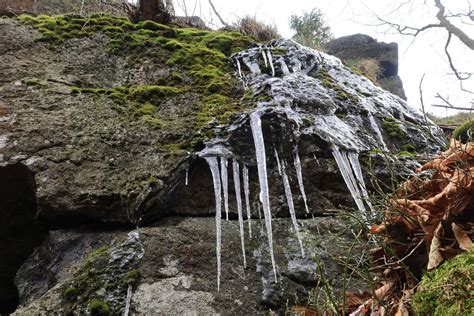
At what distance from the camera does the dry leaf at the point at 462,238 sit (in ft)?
4.06

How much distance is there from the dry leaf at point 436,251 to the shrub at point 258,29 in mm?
3953

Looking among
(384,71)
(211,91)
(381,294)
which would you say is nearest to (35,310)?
(381,294)

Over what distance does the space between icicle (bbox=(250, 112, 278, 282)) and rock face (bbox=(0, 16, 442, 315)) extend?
65 millimetres

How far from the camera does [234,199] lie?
9.32 feet

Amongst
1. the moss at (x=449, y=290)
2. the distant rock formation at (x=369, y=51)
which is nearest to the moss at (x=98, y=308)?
the moss at (x=449, y=290)

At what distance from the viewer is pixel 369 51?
42.3 feet

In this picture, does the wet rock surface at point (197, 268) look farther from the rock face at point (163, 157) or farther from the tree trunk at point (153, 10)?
the tree trunk at point (153, 10)

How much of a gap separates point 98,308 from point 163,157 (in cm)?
101

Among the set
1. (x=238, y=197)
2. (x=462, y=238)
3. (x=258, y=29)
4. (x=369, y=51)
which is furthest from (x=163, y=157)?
(x=369, y=51)

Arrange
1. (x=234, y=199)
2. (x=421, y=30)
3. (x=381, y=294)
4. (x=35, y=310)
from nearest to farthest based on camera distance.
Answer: (x=381, y=294) < (x=35, y=310) < (x=234, y=199) < (x=421, y=30)

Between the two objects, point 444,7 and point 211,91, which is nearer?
point 211,91

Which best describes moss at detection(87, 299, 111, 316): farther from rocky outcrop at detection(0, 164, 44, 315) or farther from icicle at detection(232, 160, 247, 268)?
rocky outcrop at detection(0, 164, 44, 315)

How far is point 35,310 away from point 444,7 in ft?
42.0

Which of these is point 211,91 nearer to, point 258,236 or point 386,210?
point 258,236
